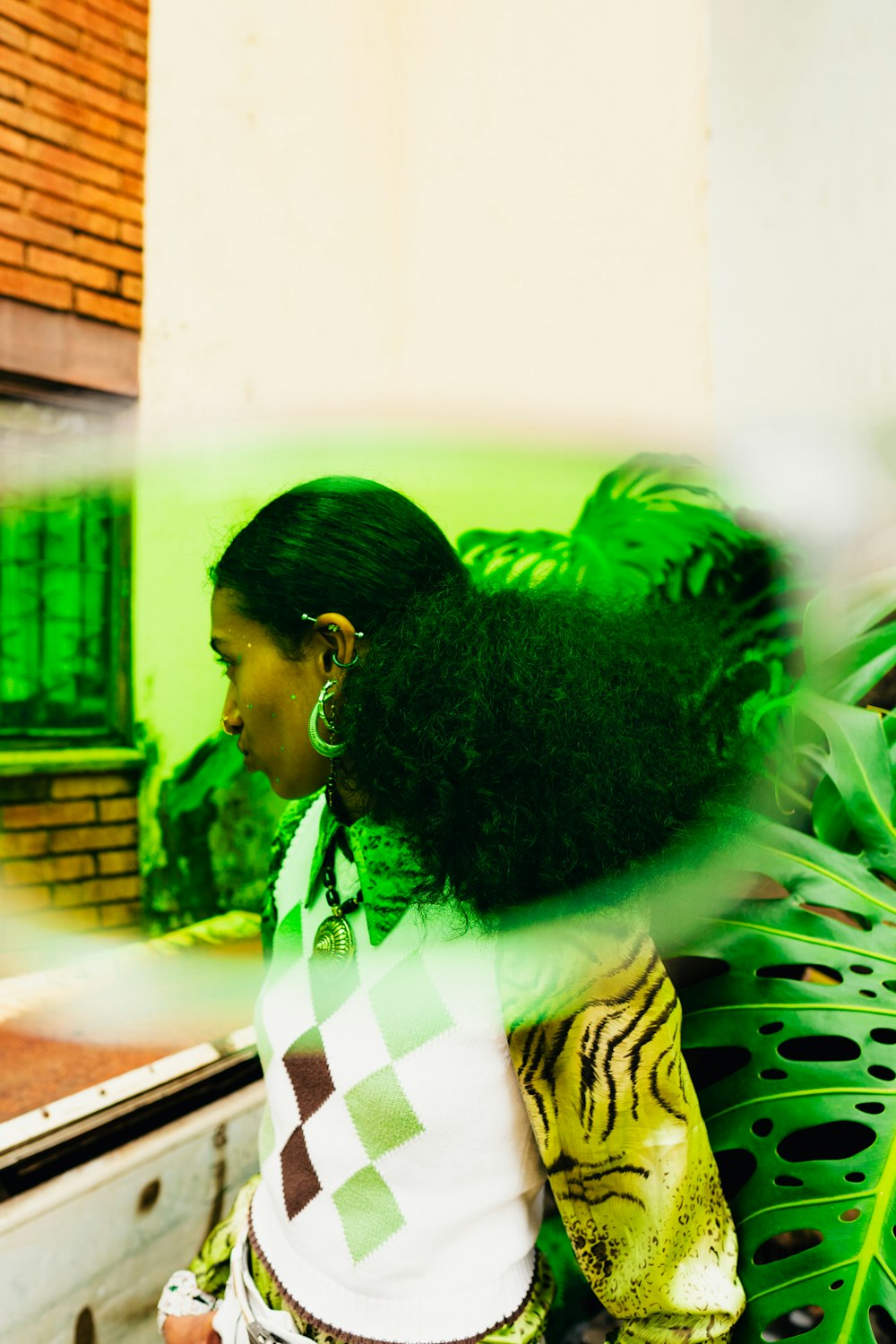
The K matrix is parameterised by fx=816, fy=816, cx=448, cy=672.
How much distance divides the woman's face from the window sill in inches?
7.0

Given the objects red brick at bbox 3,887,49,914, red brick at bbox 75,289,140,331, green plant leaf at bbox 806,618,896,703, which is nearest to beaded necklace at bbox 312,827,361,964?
red brick at bbox 3,887,49,914

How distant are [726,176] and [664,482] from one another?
751mm

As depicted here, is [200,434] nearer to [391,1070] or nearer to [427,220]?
[391,1070]

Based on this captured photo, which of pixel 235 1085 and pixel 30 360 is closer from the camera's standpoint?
pixel 30 360

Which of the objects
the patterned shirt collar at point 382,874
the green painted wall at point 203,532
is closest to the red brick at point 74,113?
the green painted wall at point 203,532

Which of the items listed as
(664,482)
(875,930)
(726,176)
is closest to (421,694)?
(875,930)

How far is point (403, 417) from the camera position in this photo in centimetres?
87

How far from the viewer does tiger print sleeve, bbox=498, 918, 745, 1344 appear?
57cm

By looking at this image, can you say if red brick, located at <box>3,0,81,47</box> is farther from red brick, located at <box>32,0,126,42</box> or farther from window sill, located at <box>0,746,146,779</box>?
window sill, located at <box>0,746,146,779</box>

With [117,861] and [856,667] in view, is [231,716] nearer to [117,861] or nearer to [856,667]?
[117,861]

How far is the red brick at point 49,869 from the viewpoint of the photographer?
0.81m

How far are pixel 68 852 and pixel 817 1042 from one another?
80 cm

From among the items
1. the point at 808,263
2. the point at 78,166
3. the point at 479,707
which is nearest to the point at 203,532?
the point at 479,707

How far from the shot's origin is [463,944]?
2.04ft
